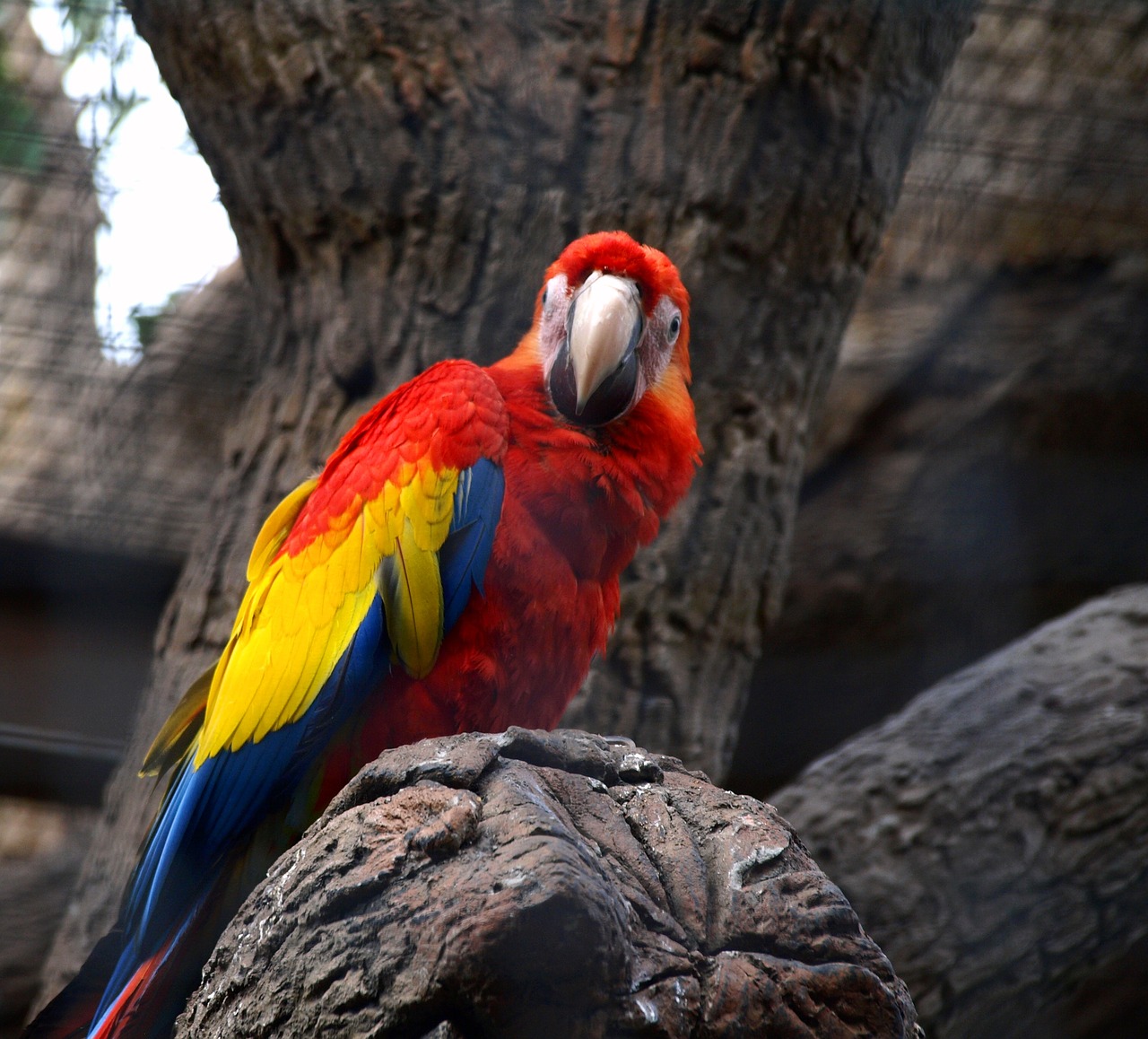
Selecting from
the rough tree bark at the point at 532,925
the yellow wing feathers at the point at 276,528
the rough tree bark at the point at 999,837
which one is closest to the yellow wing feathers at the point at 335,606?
the yellow wing feathers at the point at 276,528

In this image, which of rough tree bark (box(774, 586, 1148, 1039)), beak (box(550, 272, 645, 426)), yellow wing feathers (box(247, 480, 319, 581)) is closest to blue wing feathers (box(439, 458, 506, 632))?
beak (box(550, 272, 645, 426))

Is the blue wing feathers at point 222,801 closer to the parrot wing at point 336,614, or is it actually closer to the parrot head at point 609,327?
the parrot wing at point 336,614

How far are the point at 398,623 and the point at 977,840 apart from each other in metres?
1.27

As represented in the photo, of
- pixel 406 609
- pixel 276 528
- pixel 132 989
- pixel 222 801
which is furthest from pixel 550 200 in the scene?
pixel 132 989

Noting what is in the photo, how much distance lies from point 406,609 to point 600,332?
1.69ft

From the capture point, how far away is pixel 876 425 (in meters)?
3.23

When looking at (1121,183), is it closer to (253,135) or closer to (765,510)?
(765,510)

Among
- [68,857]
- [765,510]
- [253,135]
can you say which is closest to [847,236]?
[765,510]

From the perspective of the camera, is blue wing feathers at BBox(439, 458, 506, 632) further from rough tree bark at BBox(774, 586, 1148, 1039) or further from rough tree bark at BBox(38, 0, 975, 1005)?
rough tree bark at BBox(774, 586, 1148, 1039)

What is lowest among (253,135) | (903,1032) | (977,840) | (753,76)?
(977,840)

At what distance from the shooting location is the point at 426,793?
3.27 ft

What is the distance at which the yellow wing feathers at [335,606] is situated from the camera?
143 centimetres

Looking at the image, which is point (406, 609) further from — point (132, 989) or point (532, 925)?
point (532, 925)

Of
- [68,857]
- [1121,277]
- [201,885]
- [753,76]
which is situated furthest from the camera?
[1121,277]
